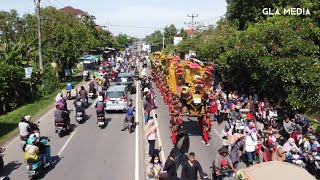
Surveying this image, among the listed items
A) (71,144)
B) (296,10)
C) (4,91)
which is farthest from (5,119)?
(296,10)

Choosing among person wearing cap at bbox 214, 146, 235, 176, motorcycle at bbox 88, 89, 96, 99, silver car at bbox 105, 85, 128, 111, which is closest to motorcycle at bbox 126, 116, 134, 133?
silver car at bbox 105, 85, 128, 111

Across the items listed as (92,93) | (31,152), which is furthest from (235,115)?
(92,93)

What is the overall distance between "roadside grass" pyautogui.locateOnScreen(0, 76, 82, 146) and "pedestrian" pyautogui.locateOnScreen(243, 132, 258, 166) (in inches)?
440

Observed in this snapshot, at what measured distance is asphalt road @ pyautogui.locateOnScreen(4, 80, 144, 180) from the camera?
12.2m

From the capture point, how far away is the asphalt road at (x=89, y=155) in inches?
481

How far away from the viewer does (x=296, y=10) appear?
24266 mm

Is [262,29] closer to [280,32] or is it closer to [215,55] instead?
[280,32]

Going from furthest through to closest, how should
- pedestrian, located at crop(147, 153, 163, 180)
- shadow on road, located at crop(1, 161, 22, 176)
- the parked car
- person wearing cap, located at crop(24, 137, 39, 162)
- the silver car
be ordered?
the parked car → the silver car → shadow on road, located at crop(1, 161, 22, 176) → person wearing cap, located at crop(24, 137, 39, 162) → pedestrian, located at crop(147, 153, 163, 180)

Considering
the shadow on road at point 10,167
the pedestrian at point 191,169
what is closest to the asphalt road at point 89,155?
the shadow on road at point 10,167

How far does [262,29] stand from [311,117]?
6.26 m

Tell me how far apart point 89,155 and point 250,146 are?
644 centimetres

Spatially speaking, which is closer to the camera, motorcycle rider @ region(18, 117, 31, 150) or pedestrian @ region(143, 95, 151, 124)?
motorcycle rider @ region(18, 117, 31, 150)

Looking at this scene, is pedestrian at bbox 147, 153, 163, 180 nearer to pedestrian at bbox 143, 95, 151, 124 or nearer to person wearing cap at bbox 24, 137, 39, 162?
person wearing cap at bbox 24, 137, 39, 162

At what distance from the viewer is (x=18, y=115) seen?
22.1m
